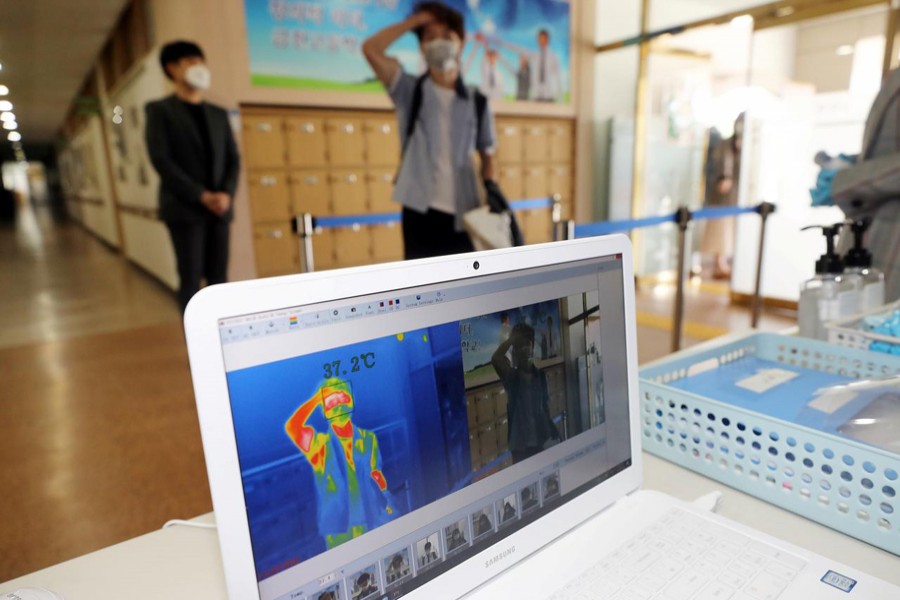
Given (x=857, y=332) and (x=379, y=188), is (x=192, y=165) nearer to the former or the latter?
(x=379, y=188)

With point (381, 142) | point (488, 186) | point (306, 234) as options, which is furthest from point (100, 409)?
point (381, 142)

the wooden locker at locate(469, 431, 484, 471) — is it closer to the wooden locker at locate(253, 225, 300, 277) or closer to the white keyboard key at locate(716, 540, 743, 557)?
the white keyboard key at locate(716, 540, 743, 557)

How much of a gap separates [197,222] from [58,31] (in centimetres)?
322

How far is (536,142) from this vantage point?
4723 mm

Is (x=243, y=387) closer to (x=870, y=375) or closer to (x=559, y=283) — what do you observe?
(x=559, y=283)

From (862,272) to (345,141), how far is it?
10.8ft

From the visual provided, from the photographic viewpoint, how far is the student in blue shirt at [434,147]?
2049mm

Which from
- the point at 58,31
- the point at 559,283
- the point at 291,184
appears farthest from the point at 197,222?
the point at 58,31

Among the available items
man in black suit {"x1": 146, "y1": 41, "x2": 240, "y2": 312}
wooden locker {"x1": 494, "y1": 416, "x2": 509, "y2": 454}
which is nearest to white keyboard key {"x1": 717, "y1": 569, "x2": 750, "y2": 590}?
wooden locker {"x1": 494, "y1": 416, "x2": 509, "y2": 454}

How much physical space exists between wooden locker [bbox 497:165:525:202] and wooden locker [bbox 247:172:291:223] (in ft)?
5.98

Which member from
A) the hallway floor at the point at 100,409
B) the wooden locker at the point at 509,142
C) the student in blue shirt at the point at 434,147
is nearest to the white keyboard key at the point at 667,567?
the hallway floor at the point at 100,409

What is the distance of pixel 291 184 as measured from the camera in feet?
11.8

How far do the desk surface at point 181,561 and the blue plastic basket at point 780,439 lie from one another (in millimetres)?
20

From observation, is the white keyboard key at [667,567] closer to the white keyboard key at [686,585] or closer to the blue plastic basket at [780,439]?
the white keyboard key at [686,585]
